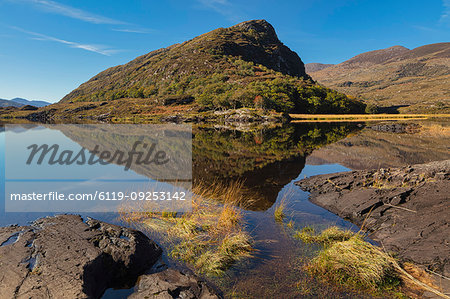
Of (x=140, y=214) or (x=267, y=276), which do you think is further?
(x=140, y=214)

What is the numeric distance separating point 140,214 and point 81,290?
558 cm

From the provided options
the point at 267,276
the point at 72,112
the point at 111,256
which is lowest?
the point at 267,276

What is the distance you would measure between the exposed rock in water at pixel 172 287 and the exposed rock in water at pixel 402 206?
675 centimetres

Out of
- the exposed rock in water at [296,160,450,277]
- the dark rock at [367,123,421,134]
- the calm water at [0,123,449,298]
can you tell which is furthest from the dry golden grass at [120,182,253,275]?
the dark rock at [367,123,421,134]

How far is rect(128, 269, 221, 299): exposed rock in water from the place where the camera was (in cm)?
613

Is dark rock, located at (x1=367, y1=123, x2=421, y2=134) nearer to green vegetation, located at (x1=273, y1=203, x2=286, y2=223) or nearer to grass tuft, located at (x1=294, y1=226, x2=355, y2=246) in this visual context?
green vegetation, located at (x1=273, y1=203, x2=286, y2=223)

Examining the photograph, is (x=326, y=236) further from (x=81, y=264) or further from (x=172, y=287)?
(x=81, y=264)

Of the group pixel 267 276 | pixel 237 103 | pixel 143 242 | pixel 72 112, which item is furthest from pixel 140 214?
pixel 72 112

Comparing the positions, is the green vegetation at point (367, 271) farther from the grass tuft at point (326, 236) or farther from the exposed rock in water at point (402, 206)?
the grass tuft at point (326, 236)

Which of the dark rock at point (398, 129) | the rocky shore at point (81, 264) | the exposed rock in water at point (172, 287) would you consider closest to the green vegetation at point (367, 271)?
the exposed rock in water at point (172, 287)

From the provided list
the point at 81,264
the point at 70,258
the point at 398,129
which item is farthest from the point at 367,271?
the point at 398,129

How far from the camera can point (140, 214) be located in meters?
11.3

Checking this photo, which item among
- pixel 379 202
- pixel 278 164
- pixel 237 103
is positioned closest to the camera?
pixel 379 202

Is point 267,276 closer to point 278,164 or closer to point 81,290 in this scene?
point 81,290
